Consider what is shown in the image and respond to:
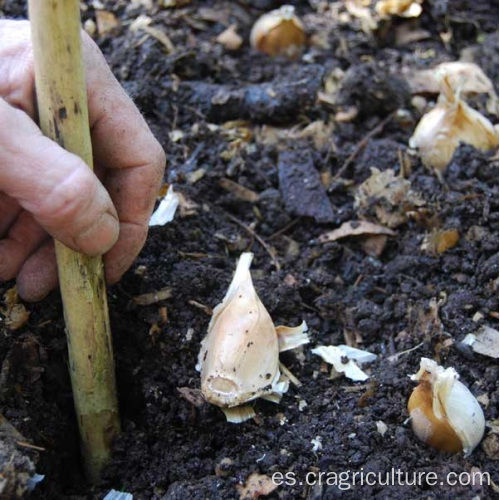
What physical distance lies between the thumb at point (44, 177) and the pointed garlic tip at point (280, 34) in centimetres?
137

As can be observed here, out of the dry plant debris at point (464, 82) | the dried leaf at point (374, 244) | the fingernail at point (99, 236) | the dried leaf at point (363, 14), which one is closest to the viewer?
the fingernail at point (99, 236)

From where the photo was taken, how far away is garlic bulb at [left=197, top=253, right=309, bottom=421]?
1.34 m

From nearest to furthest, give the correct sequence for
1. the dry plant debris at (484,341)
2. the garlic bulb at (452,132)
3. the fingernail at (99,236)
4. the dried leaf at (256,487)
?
the fingernail at (99,236) < the dried leaf at (256,487) < the dry plant debris at (484,341) < the garlic bulb at (452,132)

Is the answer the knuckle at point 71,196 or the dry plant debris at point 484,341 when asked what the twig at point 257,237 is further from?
the knuckle at point 71,196

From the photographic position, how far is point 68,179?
3.48ft

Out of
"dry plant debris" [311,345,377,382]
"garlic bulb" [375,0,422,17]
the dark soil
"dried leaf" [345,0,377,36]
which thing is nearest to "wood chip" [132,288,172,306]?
the dark soil

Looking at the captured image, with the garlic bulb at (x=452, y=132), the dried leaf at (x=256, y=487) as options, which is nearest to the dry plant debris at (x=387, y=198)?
the garlic bulb at (x=452, y=132)

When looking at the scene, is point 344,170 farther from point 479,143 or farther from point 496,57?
point 496,57

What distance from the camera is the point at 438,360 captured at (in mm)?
1476

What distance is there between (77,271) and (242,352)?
1.15ft

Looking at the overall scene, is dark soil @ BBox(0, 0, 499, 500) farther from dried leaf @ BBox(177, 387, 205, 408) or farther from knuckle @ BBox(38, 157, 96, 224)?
knuckle @ BBox(38, 157, 96, 224)

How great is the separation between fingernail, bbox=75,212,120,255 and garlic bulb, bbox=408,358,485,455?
0.59 meters

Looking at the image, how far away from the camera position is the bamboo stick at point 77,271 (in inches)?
39.8

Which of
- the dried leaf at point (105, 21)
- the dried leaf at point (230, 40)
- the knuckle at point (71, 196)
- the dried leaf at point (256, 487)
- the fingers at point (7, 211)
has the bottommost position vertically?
the dried leaf at point (256, 487)
